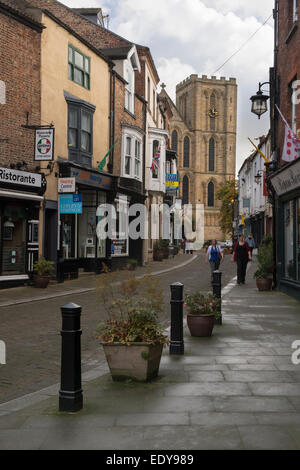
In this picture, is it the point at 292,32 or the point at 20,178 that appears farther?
the point at 20,178

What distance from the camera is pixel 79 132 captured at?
20906mm

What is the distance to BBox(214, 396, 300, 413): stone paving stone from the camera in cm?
473

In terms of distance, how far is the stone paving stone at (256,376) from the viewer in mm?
5840

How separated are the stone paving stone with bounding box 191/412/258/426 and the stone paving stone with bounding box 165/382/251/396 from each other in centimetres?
69

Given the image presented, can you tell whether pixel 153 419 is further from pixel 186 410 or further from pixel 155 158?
pixel 155 158

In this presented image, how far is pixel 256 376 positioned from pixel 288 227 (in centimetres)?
1031

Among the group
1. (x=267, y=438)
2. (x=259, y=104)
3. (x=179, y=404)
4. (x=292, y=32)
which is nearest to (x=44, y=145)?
(x=259, y=104)

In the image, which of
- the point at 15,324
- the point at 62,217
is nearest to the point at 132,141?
the point at 62,217

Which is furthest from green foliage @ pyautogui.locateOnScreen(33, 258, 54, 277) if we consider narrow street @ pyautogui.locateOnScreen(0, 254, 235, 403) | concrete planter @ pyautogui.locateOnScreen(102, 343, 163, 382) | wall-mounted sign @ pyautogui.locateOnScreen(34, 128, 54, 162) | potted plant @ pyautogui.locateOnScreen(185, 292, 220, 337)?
concrete planter @ pyautogui.locateOnScreen(102, 343, 163, 382)

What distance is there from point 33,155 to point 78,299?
5.81m

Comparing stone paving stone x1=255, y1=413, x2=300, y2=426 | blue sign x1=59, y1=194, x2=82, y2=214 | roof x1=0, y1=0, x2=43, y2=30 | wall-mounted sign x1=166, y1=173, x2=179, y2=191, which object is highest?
roof x1=0, y1=0, x2=43, y2=30

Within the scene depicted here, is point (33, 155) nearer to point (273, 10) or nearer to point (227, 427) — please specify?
point (273, 10)

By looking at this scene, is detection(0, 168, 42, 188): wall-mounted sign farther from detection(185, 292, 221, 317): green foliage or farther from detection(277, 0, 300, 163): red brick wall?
detection(185, 292, 221, 317): green foliage

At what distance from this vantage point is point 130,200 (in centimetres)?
2778
